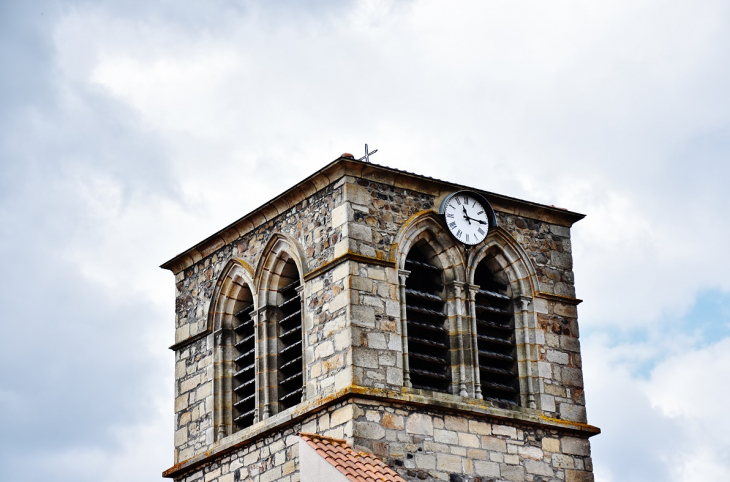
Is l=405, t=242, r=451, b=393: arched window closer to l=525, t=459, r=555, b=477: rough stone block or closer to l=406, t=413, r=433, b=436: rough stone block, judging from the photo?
l=406, t=413, r=433, b=436: rough stone block

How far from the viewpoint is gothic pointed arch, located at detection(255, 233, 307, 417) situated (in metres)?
23.3

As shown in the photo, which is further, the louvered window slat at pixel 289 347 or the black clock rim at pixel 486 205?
the black clock rim at pixel 486 205

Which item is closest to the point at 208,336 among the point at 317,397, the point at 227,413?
the point at 227,413

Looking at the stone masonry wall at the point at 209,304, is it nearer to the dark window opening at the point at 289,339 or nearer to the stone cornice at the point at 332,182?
the stone cornice at the point at 332,182

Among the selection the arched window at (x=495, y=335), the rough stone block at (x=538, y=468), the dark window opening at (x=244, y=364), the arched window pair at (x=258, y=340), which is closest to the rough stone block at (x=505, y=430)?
the rough stone block at (x=538, y=468)

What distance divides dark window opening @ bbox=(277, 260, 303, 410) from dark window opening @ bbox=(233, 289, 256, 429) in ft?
1.51

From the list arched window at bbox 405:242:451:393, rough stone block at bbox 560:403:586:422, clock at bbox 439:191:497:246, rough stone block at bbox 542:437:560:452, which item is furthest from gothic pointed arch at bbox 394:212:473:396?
rough stone block at bbox 560:403:586:422

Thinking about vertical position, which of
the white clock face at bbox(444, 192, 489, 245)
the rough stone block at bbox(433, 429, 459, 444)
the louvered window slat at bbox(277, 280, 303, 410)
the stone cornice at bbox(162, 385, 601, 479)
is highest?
the white clock face at bbox(444, 192, 489, 245)

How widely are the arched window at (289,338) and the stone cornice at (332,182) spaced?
0.85 meters

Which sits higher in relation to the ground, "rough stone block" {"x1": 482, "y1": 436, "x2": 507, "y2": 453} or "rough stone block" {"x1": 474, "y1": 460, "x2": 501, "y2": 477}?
"rough stone block" {"x1": 482, "y1": 436, "x2": 507, "y2": 453}

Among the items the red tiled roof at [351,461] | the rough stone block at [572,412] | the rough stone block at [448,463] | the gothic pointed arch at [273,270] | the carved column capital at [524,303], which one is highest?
the gothic pointed arch at [273,270]

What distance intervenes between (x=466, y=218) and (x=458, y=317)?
1407mm

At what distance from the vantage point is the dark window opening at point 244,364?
24016mm

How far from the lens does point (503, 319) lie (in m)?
24.1
